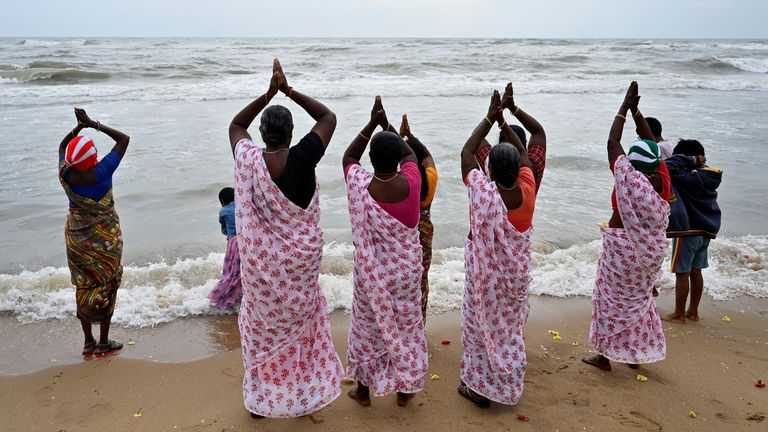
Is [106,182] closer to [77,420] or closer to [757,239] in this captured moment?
[77,420]

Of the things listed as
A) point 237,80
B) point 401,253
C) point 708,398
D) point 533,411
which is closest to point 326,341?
point 401,253

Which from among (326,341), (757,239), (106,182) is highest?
(106,182)

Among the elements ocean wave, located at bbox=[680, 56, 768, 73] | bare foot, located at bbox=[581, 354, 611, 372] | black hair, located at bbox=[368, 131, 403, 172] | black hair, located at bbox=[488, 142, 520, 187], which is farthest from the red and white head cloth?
ocean wave, located at bbox=[680, 56, 768, 73]

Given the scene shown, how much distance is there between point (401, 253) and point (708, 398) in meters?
2.26

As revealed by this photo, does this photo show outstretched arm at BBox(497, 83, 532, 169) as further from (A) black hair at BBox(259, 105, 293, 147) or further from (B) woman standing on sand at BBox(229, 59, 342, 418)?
(A) black hair at BBox(259, 105, 293, 147)

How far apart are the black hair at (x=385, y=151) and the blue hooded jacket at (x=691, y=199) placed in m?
2.57

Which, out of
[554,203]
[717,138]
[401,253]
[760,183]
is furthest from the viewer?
[717,138]

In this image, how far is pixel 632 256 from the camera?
148 inches

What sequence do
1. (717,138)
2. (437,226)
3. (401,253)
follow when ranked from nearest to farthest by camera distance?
(401,253)
(437,226)
(717,138)

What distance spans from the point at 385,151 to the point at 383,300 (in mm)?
850

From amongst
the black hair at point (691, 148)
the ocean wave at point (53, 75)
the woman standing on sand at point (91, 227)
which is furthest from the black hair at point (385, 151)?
the ocean wave at point (53, 75)

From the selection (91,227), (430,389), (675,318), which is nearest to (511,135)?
(430,389)

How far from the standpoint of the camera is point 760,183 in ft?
31.8

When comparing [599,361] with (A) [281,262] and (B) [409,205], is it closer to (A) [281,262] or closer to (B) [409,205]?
(B) [409,205]
